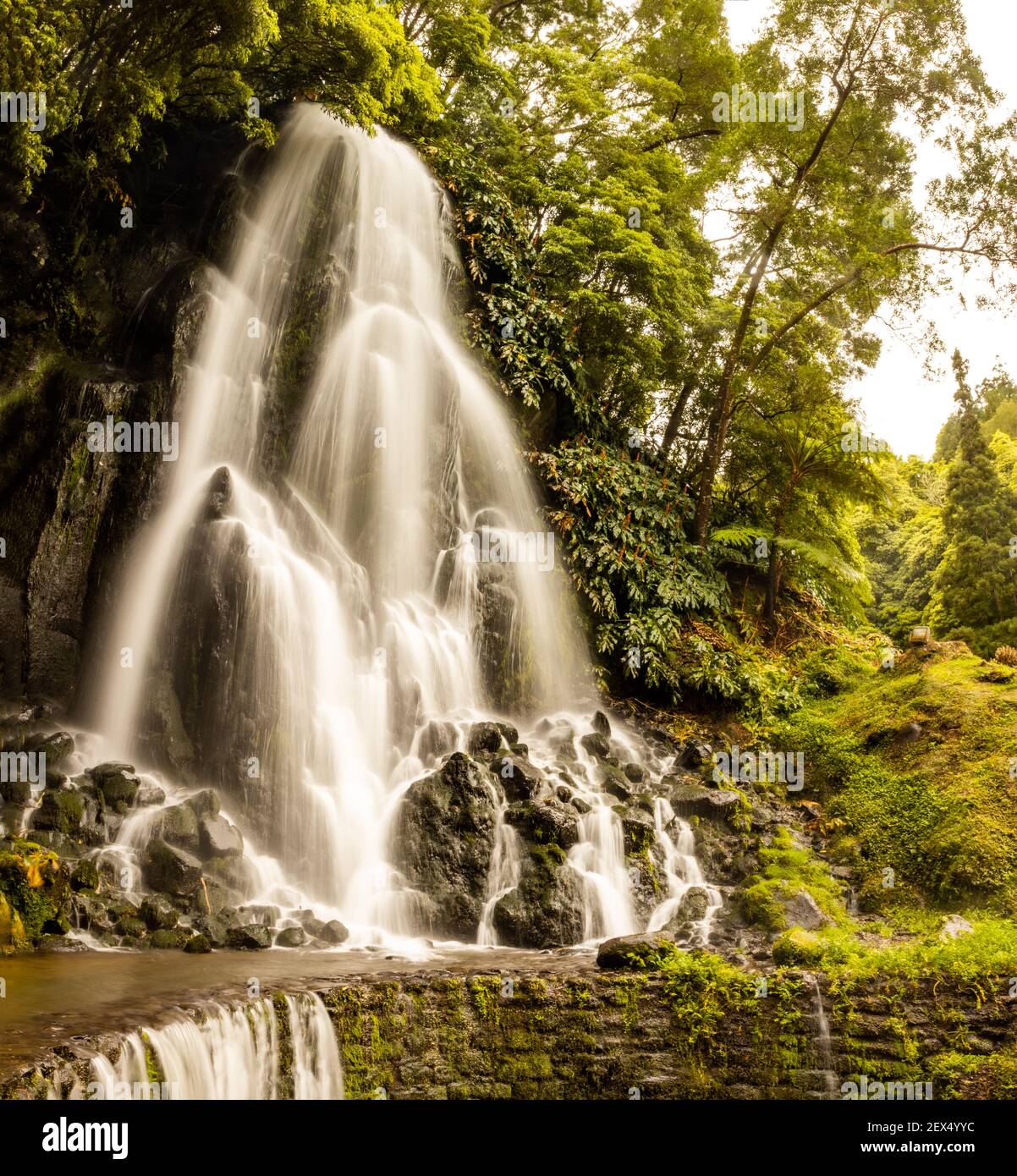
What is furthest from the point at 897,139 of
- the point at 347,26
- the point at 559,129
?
the point at 347,26

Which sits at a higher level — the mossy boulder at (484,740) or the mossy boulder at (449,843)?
the mossy boulder at (484,740)

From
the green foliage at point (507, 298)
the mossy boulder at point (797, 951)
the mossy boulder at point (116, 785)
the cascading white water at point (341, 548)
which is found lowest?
the mossy boulder at point (797, 951)

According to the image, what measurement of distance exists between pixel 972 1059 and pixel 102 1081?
247 inches

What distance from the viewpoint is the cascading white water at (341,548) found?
10.4m

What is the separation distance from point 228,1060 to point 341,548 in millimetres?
8054

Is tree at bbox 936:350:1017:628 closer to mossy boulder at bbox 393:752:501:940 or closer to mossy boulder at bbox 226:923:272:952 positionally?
mossy boulder at bbox 393:752:501:940

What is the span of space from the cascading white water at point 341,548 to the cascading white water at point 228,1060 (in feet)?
8.24

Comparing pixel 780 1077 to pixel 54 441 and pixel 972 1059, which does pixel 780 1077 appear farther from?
pixel 54 441

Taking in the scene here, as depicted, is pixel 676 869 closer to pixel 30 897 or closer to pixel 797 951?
pixel 797 951

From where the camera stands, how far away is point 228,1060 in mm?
5961

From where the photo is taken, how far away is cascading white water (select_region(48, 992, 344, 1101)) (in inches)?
209

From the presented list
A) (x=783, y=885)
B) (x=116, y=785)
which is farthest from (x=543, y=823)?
(x=116, y=785)

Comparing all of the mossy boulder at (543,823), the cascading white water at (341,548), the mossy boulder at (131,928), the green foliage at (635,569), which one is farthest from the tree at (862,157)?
the mossy boulder at (131,928)

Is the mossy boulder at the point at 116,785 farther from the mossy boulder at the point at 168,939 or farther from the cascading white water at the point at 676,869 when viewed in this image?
the cascading white water at the point at 676,869
